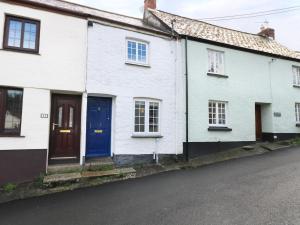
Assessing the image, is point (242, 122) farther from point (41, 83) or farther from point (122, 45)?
point (41, 83)

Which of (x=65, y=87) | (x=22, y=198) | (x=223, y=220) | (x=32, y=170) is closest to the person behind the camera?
(x=223, y=220)

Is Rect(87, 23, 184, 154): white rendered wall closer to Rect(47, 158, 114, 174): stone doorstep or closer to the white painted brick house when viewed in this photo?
the white painted brick house

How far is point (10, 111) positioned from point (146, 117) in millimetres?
5421

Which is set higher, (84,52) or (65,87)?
(84,52)

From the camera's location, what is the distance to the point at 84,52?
30.4 ft

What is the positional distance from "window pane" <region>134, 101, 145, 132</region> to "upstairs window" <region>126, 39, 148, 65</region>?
200 centimetres

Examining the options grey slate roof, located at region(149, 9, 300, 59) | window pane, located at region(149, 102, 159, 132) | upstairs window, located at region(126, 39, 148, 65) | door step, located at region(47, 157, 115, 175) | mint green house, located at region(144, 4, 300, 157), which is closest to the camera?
door step, located at region(47, 157, 115, 175)

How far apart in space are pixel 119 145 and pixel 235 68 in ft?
27.5

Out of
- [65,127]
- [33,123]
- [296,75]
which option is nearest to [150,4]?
[65,127]

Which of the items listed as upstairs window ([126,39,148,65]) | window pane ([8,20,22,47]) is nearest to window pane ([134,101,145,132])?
upstairs window ([126,39,148,65])

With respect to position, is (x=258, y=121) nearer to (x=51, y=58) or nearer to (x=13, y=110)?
(x=51, y=58)

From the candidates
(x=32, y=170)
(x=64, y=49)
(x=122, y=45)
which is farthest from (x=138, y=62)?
(x=32, y=170)

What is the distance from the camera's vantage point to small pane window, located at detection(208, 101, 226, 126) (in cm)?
1237

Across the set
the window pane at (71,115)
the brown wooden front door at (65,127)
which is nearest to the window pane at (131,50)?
the brown wooden front door at (65,127)
